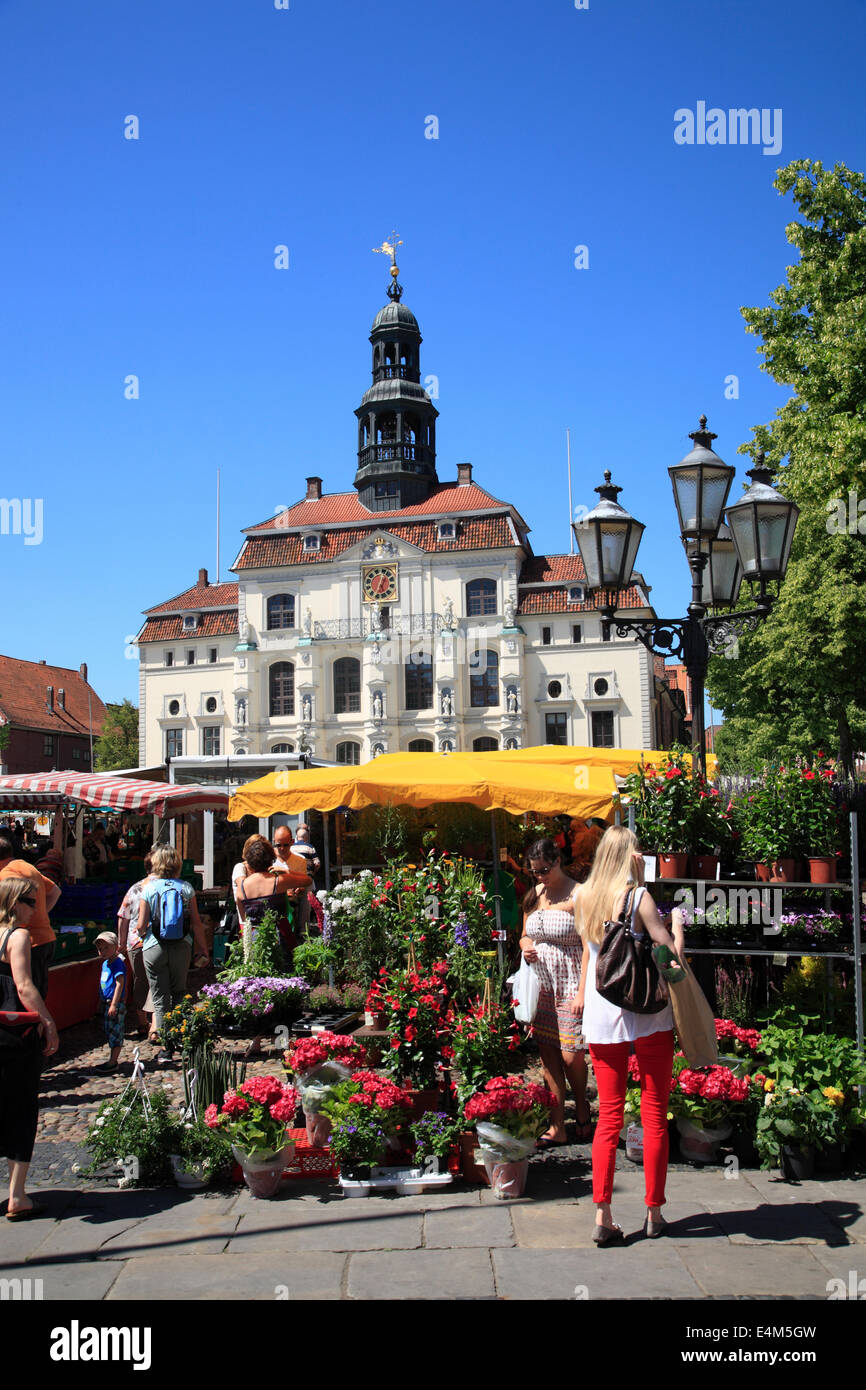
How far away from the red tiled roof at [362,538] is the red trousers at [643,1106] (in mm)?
45093

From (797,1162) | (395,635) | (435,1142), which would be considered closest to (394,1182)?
(435,1142)

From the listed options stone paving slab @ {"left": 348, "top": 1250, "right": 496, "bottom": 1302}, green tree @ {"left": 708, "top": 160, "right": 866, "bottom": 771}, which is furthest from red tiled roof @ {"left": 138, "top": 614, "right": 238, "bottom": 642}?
stone paving slab @ {"left": 348, "top": 1250, "right": 496, "bottom": 1302}

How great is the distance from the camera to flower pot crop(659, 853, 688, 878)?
7137 millimetres

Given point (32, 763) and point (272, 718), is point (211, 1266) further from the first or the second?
point (32, 763)

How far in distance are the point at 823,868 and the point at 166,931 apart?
4930 mm

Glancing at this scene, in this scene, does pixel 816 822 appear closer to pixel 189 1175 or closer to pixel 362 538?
pixel 189 1175

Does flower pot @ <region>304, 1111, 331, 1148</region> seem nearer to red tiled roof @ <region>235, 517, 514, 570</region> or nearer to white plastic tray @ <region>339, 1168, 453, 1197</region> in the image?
white plastic tray @ <region>339, 1168, 453, 1197</region>

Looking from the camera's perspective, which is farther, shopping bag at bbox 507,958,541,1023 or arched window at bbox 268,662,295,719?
arched window at bbox 268,662,295,719

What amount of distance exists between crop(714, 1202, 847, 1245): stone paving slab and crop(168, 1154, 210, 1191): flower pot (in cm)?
266

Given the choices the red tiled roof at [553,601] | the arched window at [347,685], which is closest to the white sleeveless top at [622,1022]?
the red tiled roof at [553,601]

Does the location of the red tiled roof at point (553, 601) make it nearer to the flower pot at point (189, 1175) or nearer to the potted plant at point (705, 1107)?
the potted plant at point (705, 1107)

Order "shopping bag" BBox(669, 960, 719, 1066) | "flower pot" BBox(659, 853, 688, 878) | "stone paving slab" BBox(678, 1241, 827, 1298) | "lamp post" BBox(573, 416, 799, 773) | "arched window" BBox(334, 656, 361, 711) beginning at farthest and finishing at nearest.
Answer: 1. "arched window" BBox(334, 656, 361, 711)
2. "lamp post" BBox(573, 416, 799, 773)
3. "flower pot" BBox(659, 853, 688, 878)
4. "shopping bag" BBox(669, 960, 719, 1066)
5. "stone paving slab" BBox(678, 1241, 827, 1298)

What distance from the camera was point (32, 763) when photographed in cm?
6700

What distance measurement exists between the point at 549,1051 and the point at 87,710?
74.4 metres
